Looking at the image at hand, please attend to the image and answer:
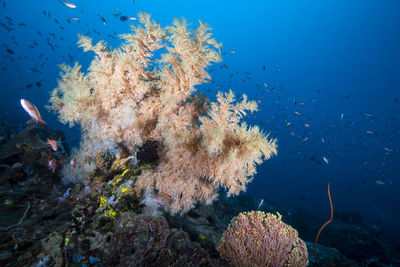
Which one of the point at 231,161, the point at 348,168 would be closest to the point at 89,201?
the point at 231,161

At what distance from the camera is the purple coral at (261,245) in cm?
236

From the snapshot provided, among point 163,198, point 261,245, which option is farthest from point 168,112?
point 261,245

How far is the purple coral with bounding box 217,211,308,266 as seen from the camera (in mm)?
2361

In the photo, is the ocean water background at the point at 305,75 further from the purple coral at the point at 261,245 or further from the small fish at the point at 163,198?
the small fish at the point at 163,198

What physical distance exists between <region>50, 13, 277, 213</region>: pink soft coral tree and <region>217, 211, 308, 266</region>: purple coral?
24.5 inches

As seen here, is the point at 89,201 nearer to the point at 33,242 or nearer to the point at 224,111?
the point at 33,242

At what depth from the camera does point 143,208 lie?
10.2 feet

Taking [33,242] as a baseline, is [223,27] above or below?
above

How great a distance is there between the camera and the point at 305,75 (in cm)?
10675

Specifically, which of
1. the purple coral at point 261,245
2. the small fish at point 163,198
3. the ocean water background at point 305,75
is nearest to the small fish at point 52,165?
the small fish at point 163,198

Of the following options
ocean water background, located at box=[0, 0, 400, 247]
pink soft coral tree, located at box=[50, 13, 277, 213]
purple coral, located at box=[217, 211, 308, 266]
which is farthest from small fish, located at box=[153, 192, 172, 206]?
ocean water background, located at box=[0, 0, 400, 247]

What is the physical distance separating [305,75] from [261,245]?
129m

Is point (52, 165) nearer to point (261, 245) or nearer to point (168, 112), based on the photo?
point (168, 112)

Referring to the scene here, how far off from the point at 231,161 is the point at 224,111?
0.81 metres
